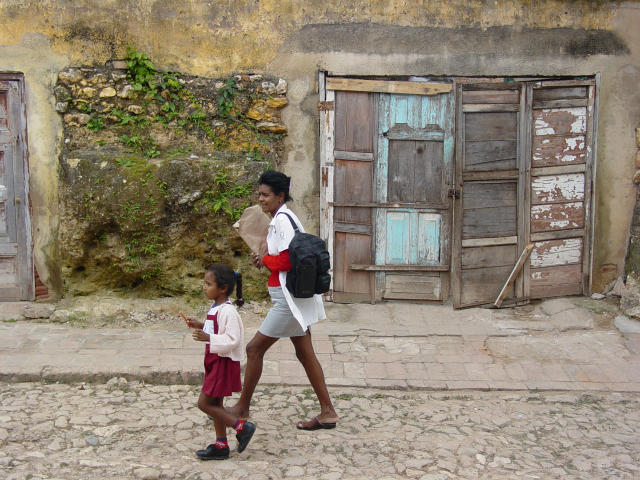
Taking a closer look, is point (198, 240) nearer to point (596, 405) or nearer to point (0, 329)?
point (0, 329)

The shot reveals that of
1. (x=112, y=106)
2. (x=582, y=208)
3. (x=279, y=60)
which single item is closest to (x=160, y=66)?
(x=112, y=106)

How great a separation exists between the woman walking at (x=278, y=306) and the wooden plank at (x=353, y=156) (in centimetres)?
257

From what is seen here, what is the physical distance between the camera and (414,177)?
22.5ft

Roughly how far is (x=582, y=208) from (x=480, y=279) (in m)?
1.26

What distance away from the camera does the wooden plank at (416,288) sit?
7.00 meters

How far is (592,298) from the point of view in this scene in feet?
23.4

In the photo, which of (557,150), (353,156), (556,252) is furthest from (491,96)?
(556,252)

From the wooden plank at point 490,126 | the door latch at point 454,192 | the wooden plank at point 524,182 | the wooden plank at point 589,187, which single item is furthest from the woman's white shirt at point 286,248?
the wooden plank at point 589,187

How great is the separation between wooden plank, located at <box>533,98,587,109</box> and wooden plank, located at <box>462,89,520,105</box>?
0.73ft

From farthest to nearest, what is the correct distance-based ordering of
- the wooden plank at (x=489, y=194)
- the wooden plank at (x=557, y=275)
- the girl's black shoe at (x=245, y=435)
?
the wooden plank at (x=557, y=275), the wooden plank at (x=489, y=194), the girl's black shoe at (x=245, y=435)

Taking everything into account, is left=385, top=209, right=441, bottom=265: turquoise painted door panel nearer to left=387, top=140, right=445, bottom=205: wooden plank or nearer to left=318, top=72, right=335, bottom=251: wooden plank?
left=387, top=140, right=445, bottom=205: wooden plank

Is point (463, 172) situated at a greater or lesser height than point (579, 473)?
greater

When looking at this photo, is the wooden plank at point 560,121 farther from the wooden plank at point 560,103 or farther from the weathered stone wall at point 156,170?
the weathered stone wall at point 156,170

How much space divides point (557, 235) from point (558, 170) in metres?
0.65
